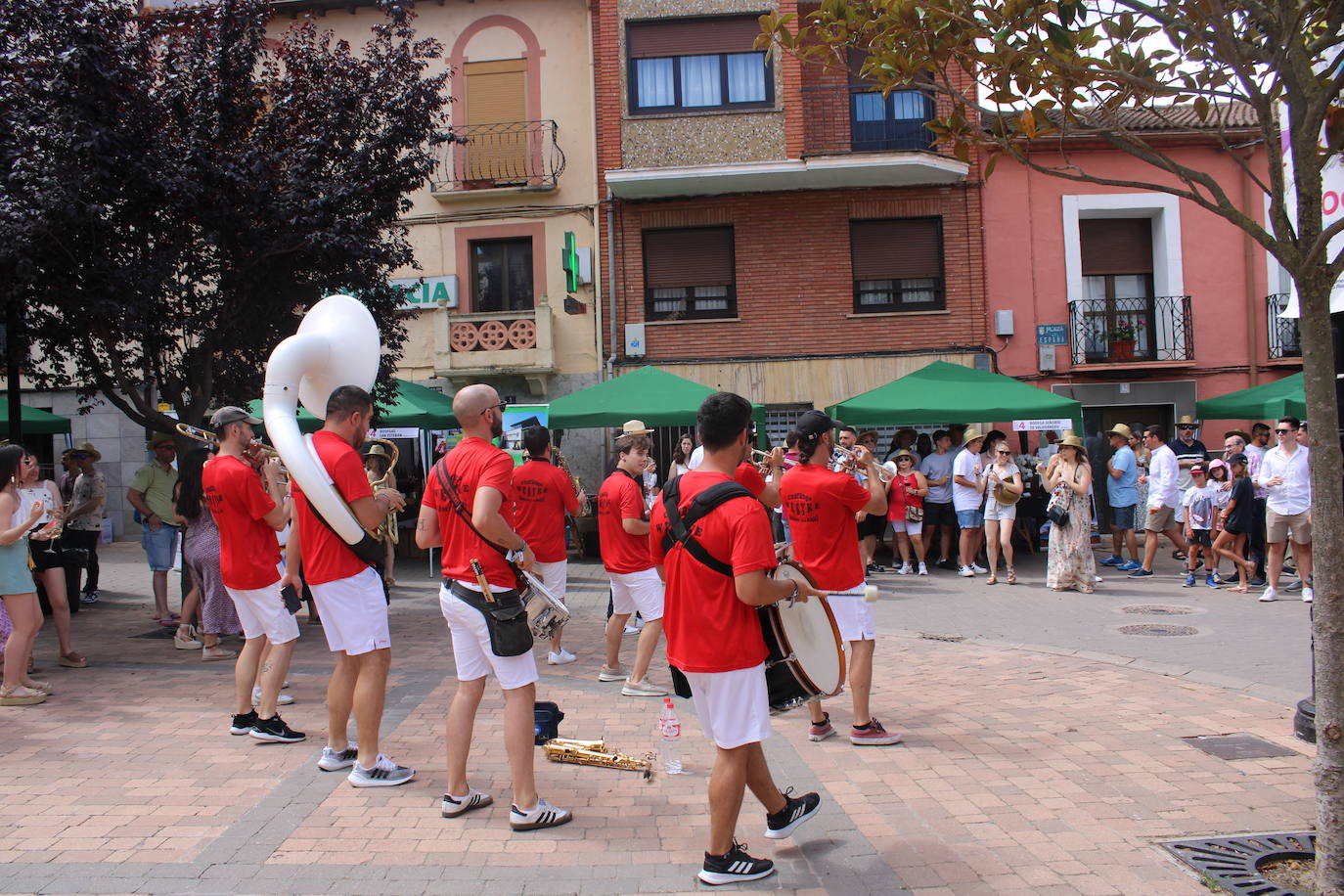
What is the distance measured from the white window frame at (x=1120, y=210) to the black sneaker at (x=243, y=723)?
50.7 ft

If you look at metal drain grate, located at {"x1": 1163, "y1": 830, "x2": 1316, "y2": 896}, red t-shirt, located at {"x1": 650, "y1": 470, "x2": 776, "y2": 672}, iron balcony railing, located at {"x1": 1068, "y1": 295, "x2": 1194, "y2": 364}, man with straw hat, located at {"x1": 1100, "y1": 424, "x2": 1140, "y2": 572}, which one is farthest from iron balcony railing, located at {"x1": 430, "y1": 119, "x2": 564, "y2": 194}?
metal drain grate, located at {"x1": 1163, "y1": 830, "x2": 1316, "y2": 896}

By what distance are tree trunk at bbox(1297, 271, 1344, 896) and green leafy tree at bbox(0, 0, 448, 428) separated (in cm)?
749

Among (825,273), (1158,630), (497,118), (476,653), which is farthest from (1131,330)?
(476,653)

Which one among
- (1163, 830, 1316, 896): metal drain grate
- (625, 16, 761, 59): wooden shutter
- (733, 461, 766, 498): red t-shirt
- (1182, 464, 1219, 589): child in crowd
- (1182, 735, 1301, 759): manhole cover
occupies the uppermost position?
(625, 16, 761, 59): wooden shutter

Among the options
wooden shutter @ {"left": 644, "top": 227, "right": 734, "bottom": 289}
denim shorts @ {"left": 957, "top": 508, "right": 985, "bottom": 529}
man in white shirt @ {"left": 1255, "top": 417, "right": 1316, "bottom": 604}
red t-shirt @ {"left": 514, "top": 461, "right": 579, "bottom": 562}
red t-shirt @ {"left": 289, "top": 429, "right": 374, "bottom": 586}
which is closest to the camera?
red t-shirt @ {"left": 289, "top": 429, "right": 374, "bottom": 586}

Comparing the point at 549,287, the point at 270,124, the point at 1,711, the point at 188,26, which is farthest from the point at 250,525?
the point at 549,287

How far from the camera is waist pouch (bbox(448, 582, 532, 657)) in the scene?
416 cm

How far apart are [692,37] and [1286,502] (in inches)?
477

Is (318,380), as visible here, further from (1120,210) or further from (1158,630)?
(1120,210)

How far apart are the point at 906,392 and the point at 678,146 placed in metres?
6.41

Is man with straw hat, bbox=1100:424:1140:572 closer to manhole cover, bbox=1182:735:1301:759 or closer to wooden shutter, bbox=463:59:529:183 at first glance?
manhole cover, bbox=1182:735:1301:759

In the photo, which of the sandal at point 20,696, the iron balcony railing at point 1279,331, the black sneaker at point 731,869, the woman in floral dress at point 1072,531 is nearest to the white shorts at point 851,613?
the black sneaker at point 731,869

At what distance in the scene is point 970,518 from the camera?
41.3 feet

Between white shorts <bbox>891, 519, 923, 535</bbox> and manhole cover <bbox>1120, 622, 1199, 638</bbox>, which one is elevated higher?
white shorts <bbox>891, 519, 923, 535</bbox>
